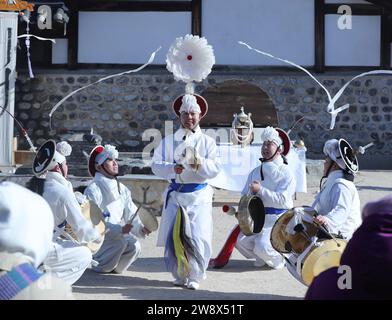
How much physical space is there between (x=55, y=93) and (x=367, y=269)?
45.9 ft

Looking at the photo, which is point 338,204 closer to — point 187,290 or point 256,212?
point 256,212

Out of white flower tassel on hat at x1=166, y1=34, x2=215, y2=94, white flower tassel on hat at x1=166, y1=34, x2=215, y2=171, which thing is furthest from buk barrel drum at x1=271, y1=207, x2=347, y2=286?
white flower tassel on hat at x1=166, y1=34, x2=215, y2=94

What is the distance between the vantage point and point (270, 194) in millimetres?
7844

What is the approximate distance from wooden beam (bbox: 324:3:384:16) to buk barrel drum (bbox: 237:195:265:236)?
956cm

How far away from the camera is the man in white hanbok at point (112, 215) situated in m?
7.32

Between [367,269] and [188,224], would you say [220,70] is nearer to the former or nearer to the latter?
[188,224]

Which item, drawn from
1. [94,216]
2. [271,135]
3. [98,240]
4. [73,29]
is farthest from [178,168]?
[73,29]

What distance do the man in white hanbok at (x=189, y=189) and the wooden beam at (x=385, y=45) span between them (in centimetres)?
976

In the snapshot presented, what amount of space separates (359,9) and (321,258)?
11.0 m

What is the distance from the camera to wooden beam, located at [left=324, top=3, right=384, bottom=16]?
52.9ft

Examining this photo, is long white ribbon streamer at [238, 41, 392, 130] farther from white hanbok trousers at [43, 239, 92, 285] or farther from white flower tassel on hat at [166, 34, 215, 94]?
white hanbok trousers at [43, 239, 92, 285]

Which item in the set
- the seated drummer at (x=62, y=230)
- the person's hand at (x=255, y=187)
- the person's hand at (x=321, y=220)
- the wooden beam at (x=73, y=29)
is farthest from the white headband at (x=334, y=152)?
the wooden beam at (x=73, y=29)

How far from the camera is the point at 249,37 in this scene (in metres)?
16.1
